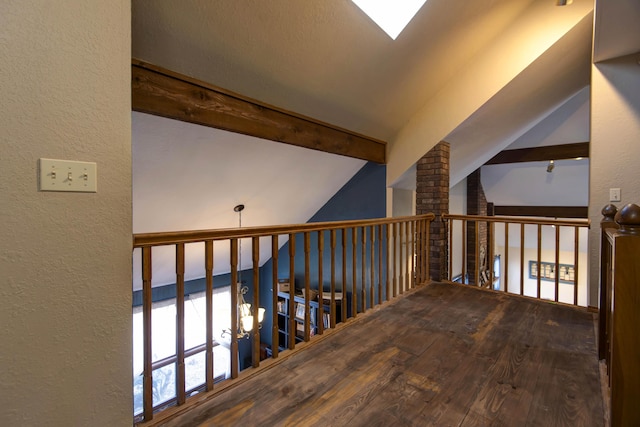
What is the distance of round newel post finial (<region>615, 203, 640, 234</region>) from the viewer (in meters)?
0.82

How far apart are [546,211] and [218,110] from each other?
7.25 meters

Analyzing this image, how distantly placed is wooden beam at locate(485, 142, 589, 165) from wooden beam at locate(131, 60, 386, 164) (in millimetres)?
4069

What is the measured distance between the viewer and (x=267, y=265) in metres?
6.16

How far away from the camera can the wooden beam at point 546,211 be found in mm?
6238

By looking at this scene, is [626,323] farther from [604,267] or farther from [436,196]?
[436,196]

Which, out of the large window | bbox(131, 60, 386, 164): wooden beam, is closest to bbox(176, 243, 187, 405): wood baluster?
bbox(131, 60, 386, 164): wooden beam

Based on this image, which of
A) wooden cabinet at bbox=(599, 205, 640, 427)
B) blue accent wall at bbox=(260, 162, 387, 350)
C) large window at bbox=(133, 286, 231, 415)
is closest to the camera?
wooden cabinet at bbox=(599, 205, 640, 427)

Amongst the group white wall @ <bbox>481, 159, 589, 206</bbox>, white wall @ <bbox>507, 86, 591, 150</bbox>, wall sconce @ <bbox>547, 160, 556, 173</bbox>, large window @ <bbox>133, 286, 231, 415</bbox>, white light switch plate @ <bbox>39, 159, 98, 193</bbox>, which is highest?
white wall @ <bbox>507, 86, 591, 150</bbox>

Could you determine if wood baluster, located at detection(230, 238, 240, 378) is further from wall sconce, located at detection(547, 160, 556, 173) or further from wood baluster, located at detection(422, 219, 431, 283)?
wall sconce, located at detection(547, 160, 556, 173)

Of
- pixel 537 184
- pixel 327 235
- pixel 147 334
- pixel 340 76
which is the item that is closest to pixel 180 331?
pixel 147 334

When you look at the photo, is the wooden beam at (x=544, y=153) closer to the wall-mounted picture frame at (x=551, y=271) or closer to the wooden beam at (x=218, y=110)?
the wall-mounted picture frame at (x=551, y=271)

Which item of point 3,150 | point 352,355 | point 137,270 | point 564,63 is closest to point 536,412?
point 352,355

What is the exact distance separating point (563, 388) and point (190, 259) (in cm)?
462

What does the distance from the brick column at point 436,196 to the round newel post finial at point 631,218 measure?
2.85 metres
